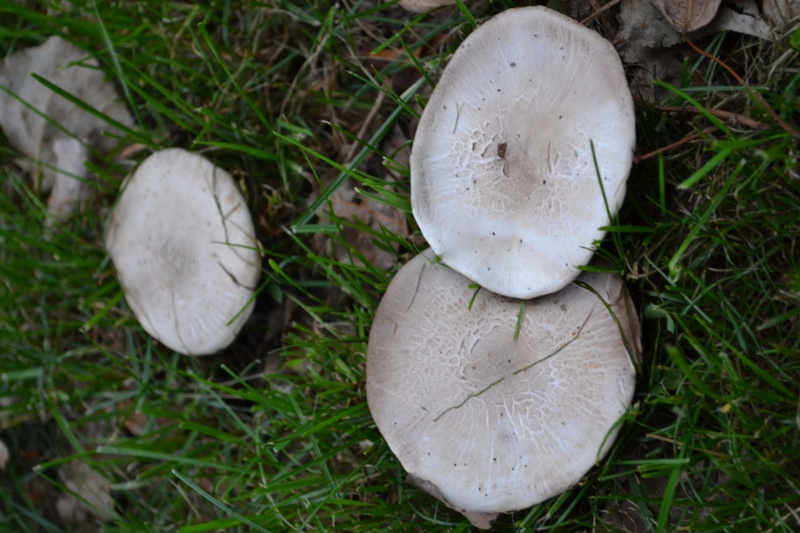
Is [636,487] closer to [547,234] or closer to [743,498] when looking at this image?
[743,498]

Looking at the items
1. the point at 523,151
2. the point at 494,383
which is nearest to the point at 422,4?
the point at 523,151

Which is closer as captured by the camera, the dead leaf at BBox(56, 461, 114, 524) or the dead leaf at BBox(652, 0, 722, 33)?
the dead leaf at BBox(652, 0, 722, 33)

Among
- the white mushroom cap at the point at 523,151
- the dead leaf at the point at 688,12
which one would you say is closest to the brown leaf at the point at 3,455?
the white mushroom cap at the point at 523,151

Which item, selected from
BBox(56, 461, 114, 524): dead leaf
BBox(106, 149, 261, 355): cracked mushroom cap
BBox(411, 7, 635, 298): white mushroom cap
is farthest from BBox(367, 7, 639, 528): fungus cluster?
BBox(56, 461, 114, 524): dead leaf

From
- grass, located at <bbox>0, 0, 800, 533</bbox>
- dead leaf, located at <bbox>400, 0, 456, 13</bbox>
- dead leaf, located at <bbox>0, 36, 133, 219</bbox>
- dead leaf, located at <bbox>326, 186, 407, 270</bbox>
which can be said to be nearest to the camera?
grass, located at <bbox>0, 0, 800, 533</bbox>

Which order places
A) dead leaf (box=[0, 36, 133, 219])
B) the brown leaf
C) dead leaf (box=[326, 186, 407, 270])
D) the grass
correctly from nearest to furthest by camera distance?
the grass, dead leaf (box=[326, 186, 407, 270]), dead leaf (box=[0, 36, 133, 219]), the brown leaf

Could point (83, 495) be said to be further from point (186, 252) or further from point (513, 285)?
point (513, 285)

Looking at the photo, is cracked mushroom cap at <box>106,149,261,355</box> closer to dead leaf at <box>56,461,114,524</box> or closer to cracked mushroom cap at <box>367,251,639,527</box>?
cracked mushroom cap at <box>367,251,639,527</box>
